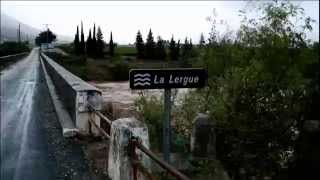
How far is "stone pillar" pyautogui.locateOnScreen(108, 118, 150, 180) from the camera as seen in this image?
6.24 m

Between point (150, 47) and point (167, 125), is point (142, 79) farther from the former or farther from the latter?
point (150, 47)

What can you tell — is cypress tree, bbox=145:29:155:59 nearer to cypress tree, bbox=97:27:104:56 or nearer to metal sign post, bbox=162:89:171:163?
cypress tree, bbox=97:27:104:56

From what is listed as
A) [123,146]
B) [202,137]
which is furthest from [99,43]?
[123,146]

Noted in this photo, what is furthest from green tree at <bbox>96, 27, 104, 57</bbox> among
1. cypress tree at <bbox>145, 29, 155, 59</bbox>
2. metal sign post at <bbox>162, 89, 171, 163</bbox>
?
metal sign post at <bbox>162, 89, 171, 163</bbox>

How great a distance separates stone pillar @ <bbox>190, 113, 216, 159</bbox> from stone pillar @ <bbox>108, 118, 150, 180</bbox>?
285cm

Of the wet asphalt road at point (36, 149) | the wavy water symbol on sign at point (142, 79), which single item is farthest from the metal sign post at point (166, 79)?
the wet asphalt road at point (36, 149)

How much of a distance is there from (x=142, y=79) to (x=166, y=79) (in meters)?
0.32

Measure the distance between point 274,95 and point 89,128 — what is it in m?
4.43

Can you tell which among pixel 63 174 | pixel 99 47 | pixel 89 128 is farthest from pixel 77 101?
pixel 99 47

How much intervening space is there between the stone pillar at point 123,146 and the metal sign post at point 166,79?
428 millimetres

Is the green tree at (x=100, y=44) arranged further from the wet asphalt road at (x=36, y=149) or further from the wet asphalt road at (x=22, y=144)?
the wet asphalt road at (x=36, y=149)

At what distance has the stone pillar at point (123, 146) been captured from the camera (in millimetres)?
6238

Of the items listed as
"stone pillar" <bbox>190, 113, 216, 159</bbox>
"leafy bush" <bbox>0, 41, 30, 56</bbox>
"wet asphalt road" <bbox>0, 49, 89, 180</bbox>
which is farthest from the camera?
"leafy bush" <bbox>0, 41, 30, 56</bbox>

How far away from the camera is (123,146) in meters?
6.24
